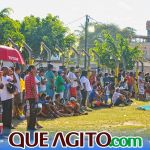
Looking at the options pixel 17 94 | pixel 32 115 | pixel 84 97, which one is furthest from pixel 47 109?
pixel 84 97

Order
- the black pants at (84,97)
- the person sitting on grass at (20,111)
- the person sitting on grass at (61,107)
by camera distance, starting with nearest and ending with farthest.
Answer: the person sitting on grass at (20,111), the person sitting on grass at (61,107), the black pants at (84,97)

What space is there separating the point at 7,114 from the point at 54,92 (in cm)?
503

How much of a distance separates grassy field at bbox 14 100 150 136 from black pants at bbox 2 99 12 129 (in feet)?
1.16

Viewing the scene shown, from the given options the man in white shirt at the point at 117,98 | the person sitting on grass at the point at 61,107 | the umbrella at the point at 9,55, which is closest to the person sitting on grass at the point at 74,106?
the person sitting on grass at the point at 61,107

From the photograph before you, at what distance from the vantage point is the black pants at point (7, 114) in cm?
1321

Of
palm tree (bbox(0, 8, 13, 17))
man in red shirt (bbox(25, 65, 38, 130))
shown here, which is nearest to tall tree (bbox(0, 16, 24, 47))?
palm tree (bbox(0, 8, 13, 17))

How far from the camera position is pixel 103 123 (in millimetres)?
15297

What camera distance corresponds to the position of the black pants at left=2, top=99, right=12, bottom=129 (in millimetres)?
13211

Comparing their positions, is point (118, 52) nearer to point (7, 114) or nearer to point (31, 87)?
point (31, 87)

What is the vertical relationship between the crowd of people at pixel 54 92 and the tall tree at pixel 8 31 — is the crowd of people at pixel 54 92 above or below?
below

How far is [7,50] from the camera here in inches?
592

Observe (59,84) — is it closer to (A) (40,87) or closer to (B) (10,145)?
(A) (40,87)

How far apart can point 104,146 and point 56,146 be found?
110cm

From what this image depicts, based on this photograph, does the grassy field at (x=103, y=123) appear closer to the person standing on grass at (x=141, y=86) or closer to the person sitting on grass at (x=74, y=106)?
the person sitting on grass at (x=74, y=106)
